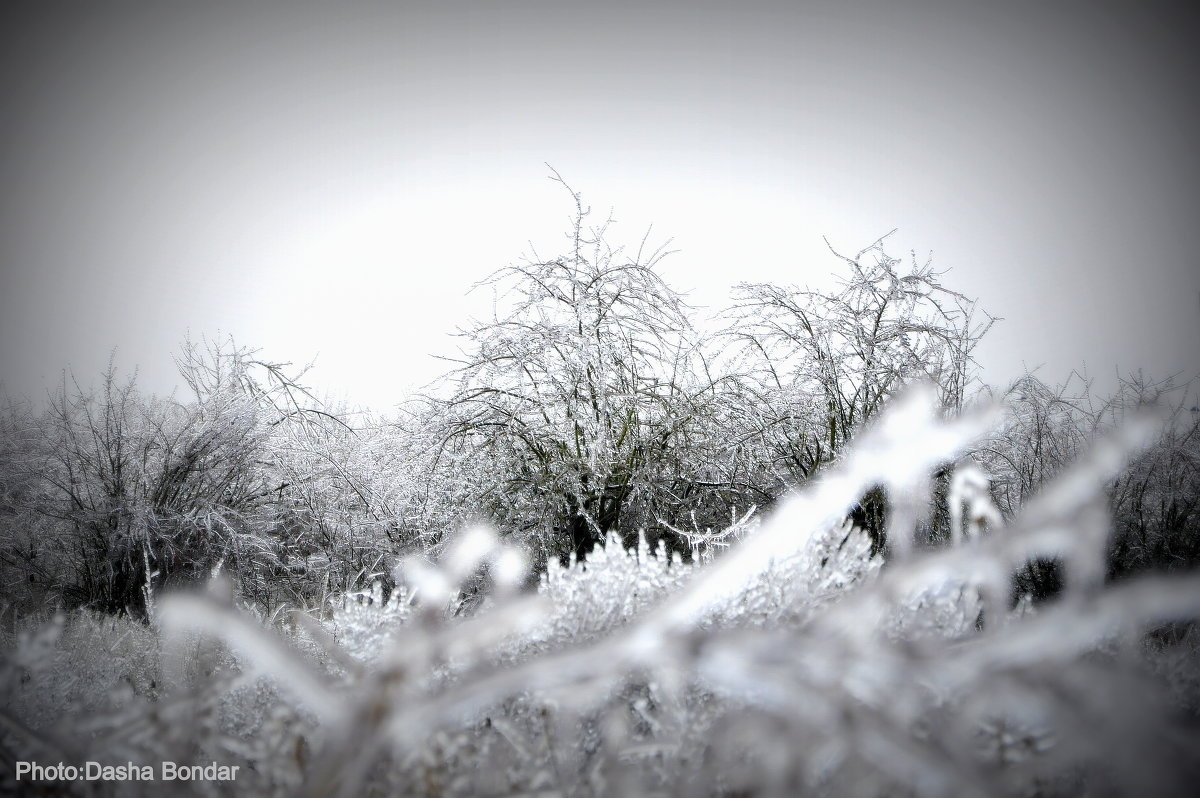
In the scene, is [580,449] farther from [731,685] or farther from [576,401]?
[731,685]

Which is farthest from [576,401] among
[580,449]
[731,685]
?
[731,685]

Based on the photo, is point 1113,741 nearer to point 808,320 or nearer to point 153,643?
point 153,643

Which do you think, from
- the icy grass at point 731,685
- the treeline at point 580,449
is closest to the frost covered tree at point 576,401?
the treeline at point 580,449

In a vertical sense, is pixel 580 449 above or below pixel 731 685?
above

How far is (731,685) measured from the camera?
1.33 metres

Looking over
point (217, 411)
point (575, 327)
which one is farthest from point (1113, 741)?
point (217, 411)

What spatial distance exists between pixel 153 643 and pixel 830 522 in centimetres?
390

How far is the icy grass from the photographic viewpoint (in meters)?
0.67

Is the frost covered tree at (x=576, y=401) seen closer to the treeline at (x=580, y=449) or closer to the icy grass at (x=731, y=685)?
the treeline at (x=580, y=449)

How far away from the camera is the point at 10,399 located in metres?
8.41

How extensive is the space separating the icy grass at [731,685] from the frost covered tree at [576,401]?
1.97m

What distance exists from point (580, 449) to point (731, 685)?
3.23 m

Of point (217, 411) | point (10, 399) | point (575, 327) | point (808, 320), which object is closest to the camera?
point (575, 327)

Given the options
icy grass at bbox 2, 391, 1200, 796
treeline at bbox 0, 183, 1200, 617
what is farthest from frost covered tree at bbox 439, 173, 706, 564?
icy grass at bbox 2, 391, 1200, 796
